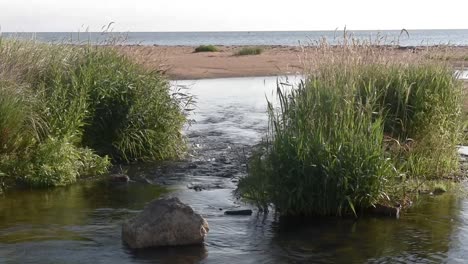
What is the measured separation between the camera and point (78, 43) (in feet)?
52.0

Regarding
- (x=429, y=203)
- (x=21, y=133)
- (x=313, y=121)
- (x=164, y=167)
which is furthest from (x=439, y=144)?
(x=21, y=133)

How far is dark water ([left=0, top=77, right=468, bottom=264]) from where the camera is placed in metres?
8.71

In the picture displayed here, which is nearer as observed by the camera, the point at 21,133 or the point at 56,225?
the point at 56,225

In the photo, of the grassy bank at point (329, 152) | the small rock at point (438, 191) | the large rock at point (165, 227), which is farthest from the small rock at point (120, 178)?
the small rock at point (438, 191)

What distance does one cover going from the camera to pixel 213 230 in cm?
978

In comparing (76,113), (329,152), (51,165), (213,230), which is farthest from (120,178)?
(329,152)

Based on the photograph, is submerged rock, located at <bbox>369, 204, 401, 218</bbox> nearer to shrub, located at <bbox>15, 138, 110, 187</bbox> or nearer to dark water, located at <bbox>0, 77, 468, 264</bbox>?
dark water, located at <bbox>0, 77, 468, 264</bbox>

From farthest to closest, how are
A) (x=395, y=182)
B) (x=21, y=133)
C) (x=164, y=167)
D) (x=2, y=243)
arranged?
(x=164, y=167), (x=21, y=133), (x=395, y=182), (x=2, y=243)

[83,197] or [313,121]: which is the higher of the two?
[313,121]

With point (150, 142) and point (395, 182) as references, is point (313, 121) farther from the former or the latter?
point (150, 142)

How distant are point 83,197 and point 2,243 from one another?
111 inches

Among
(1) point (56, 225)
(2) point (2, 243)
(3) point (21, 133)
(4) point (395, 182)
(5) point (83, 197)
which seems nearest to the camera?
(2) point (2, 243)

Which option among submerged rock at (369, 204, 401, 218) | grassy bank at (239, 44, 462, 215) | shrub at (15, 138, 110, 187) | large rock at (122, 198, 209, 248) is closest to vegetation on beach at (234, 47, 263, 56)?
shrub at (15, 138, 110, 187)

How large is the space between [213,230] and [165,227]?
3.07ft
